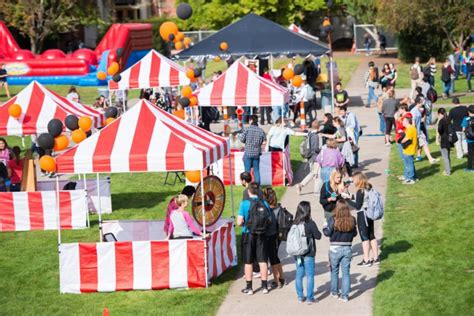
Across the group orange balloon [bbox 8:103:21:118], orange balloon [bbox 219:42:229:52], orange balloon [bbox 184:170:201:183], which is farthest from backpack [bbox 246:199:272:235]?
orange balloon [bbox 219:42:229:52]

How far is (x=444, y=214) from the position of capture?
19.4 m

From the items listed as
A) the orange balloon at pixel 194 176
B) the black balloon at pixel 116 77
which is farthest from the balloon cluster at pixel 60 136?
the black balloon at pixel 116 77

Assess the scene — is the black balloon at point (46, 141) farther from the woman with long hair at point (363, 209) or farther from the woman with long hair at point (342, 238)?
the woman with long hair at point (342, 238)

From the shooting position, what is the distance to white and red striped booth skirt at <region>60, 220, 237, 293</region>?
1527cm

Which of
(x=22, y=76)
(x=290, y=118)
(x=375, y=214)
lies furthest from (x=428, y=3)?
(x=375, y=214)

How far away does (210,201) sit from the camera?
16.2m

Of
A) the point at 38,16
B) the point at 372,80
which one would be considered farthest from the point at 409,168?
the point at 38,16

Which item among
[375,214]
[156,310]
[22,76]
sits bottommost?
[156,310]

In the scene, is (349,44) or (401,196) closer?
(401,196)

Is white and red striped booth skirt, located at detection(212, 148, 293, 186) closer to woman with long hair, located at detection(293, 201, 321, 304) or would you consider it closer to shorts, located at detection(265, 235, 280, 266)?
shorts, located at detection(265, 235, 280, 266)

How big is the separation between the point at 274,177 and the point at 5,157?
6.05 m

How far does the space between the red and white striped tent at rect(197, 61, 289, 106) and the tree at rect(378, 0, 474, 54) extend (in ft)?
78.7

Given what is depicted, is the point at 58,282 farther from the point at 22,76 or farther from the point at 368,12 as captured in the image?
the point at 368,12

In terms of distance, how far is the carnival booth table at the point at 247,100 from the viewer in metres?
23.1
